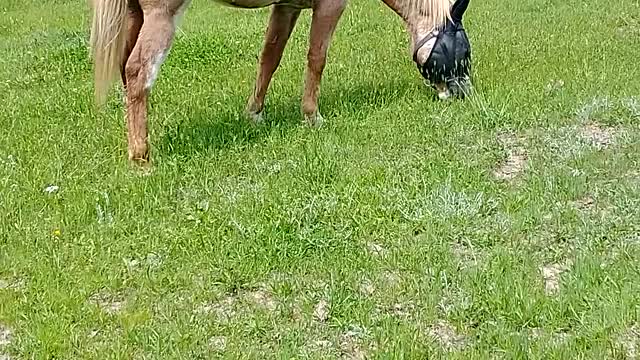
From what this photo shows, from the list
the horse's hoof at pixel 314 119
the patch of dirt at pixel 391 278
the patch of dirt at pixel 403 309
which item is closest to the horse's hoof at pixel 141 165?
the horse's hoof at pixel 314 119

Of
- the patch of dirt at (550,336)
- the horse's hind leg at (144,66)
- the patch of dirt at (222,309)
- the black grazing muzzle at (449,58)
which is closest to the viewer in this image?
the patch of dirt at (550,336)

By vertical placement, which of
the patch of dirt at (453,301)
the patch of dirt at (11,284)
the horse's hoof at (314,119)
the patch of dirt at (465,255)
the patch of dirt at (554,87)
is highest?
the patch of dirt at (453,301)

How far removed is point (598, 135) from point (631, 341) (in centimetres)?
285

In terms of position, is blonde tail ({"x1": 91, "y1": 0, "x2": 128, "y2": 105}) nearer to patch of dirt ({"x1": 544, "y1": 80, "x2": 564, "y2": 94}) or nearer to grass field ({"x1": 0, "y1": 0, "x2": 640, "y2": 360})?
grass field ({"x1": 0, "y1": 0, "x2": 640, "y2": 360})

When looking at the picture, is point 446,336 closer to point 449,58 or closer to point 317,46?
point 317,46

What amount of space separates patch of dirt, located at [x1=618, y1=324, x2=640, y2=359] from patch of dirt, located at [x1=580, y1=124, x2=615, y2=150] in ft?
7.94

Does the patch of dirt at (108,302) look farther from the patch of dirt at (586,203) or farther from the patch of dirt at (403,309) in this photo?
the patch of dirt at (586,203)

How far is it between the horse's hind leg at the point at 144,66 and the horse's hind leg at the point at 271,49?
4.42 ft

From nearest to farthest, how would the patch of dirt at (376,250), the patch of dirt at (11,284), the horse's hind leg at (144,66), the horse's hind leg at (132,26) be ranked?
the patch of dirt at (11,284) < the patch of dirt at (376,250) < the horse's hind leg at (144,66) < the horse's hind leg at (132,26)

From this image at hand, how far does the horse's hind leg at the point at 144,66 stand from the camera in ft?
18.8

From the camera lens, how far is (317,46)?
269 inches

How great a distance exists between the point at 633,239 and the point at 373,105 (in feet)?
10.4

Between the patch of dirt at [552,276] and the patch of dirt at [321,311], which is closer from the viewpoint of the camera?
the patch of dirt at [321,311]

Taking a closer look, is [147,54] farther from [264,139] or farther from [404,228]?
[404,228]
